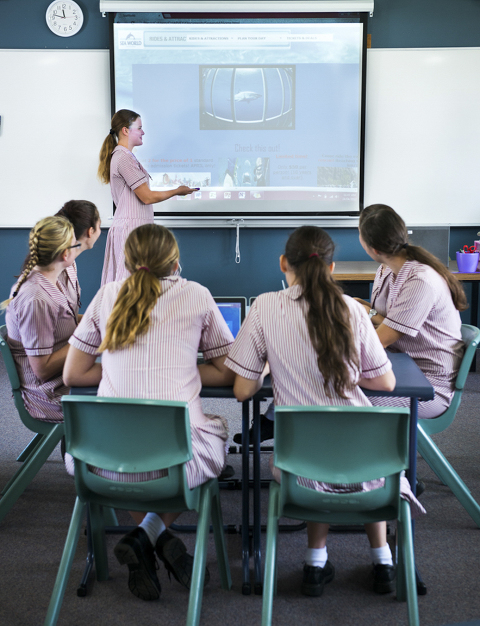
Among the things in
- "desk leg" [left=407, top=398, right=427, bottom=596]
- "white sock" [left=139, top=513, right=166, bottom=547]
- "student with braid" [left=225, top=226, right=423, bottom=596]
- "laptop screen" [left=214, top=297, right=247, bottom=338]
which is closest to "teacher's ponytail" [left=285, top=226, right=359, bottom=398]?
"student with braid" [left=225, top=226, right=423, bottom=596]

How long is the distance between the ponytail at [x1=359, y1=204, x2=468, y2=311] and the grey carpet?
794 mm

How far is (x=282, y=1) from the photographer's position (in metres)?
4.15

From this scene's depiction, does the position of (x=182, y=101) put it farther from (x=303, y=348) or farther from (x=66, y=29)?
(x=303, y=348)

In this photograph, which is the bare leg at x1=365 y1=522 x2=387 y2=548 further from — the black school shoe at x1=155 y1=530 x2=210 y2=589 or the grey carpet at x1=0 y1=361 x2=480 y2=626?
the black school shoe at x1=155 y1=530 x2=210 y2=589

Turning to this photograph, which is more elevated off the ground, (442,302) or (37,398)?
(442,302)

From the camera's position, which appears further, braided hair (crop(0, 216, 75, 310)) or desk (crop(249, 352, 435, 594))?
braided hair (crop(0, 216, 75, 310))

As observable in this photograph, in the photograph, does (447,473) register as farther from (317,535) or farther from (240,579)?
(240,579)

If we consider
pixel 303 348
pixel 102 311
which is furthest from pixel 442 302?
pixel 102 311

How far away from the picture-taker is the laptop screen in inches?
95.3

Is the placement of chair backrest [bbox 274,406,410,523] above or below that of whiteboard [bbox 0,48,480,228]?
below

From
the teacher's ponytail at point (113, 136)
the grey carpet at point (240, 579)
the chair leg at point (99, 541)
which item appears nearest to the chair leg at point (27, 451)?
the grey carpet at point (240, 579)

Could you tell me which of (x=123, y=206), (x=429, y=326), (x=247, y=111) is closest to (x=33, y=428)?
(x=429, y=326)

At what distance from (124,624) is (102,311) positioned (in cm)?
84

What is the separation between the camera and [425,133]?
433cm
